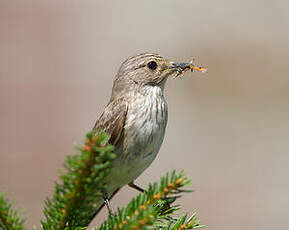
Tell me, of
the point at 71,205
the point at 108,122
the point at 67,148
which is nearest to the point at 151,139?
the point at 108,122

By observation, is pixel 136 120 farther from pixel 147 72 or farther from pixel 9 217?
pixel 9 217

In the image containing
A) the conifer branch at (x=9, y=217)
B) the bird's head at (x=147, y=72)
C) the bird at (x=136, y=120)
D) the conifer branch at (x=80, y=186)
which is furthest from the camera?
the bird's head at (x=147, y=72)

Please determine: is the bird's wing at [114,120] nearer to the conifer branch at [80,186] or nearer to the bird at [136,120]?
the bird at [136,120]

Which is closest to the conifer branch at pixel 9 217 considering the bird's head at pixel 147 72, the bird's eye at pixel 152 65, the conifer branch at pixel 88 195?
the conifer branch at pixel 88 195

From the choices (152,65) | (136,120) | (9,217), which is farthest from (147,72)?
(9,217)

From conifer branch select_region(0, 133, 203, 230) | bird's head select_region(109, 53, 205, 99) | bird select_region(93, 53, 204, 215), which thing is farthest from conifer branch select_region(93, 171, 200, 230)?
bird's head select_region(109, 53, 205, 99)

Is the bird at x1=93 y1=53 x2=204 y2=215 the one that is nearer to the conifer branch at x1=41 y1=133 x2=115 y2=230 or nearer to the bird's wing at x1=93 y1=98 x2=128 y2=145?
the bird's wing at x1=93 y1=98 x2=128 y2=145
